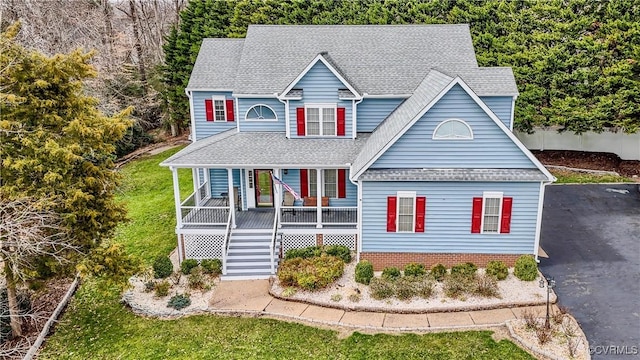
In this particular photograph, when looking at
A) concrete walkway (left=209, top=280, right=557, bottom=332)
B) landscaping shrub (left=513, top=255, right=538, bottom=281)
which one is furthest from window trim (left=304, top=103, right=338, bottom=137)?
landscaping shrub (left=513, top=255, right=538, bottom=281)

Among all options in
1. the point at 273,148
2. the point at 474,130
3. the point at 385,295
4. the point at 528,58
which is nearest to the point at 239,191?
the point at 273,148

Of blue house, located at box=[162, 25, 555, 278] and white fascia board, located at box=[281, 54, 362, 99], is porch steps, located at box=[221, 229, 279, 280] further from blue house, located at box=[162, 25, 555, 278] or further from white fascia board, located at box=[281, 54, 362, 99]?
white fascia board, located at box=[281, 54, 362, 99]

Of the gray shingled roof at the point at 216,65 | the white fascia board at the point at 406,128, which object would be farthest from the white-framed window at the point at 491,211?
the gray shingled roof at the point at 216,65

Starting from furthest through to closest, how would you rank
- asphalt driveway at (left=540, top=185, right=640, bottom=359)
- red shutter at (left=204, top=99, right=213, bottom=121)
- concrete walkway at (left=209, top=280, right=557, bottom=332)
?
red shutter at (left=204, top=99, right=213, bottom=121)
concrete walkway at (left=209, top=280, right=557, bottom=332)
asphalt driveway at (left=540, top=185, right=640, bottom=359)

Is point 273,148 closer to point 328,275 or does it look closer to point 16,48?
point 328,275

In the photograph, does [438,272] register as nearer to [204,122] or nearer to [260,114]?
[260,114]

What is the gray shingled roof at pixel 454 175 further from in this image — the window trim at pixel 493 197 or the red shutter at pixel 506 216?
the red shutter at pixel 506 216
